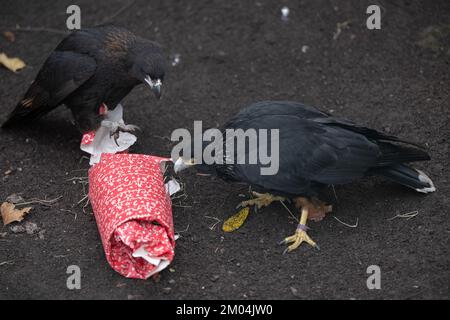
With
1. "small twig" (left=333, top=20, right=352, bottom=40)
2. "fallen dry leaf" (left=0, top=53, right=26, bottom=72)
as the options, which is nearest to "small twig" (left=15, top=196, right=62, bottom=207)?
"fallen dry leaf" (left=0, top=53, right=26, bottom=72)

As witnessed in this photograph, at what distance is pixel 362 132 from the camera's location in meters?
5.27

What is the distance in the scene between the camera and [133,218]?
4703mm

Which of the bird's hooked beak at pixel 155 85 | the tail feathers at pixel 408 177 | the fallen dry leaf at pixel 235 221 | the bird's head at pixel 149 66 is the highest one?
the bird's head at pixel 149 66

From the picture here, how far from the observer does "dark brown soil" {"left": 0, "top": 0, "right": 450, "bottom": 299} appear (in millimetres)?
4781

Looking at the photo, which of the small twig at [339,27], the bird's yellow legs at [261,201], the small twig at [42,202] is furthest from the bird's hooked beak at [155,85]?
the small twig at [339,27]

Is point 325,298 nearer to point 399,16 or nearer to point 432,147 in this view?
point 432,147

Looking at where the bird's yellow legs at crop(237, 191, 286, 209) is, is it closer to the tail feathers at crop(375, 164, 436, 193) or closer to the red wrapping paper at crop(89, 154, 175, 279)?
the red wrapping paper at crop(89, 154, 175, 279)

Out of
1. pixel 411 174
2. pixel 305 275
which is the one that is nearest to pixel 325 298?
pixel 305 275

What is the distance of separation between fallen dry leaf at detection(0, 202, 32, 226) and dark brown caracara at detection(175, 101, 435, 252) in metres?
1.37

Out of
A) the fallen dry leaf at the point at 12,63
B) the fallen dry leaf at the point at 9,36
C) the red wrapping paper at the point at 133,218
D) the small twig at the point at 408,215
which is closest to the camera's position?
the red wrapping paper at the point at 133,218

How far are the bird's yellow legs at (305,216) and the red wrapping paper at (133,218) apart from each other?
96 cm

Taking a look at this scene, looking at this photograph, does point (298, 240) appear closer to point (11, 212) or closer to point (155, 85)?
point (155, 85)

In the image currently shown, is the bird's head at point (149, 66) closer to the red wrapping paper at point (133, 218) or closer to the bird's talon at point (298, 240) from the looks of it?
the red wrapping paper at point (133, 218)

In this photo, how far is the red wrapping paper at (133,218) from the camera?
4.70 meters
